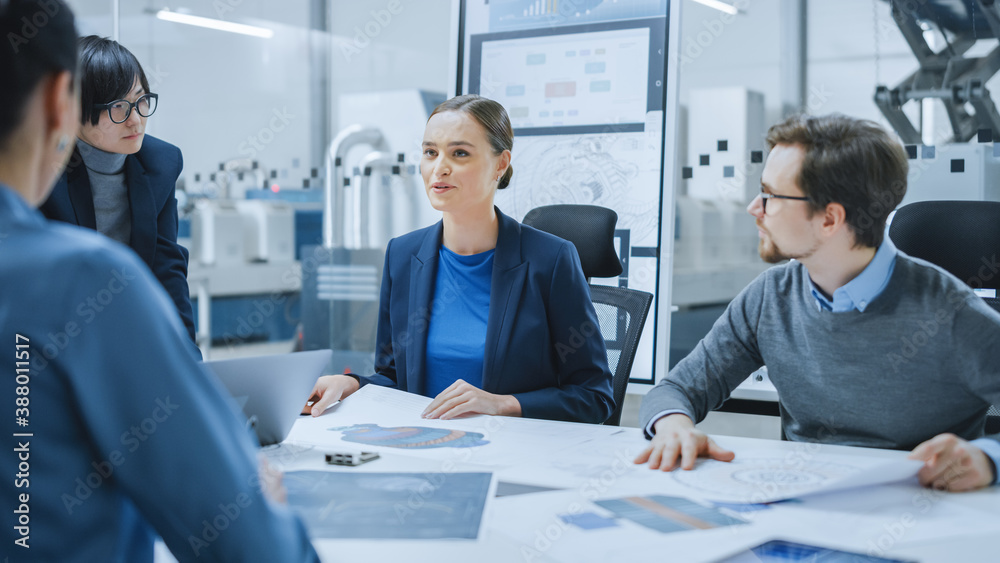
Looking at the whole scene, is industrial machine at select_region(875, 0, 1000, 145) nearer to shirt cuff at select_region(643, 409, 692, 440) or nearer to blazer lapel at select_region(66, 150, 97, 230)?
shirt cuff at select_region(643, 409, 692, 440)

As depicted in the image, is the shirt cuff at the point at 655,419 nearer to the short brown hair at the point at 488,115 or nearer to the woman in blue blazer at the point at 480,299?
the woman in blue blazer at the point at 480,299

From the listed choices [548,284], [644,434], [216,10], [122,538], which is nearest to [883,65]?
[548,284]

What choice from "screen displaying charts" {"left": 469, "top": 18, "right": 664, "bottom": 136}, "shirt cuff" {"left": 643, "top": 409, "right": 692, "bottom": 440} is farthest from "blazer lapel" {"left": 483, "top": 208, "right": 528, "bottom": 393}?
"screen displaying charts" {"left": 469, "top": 18, "right": 664, "bottom": 136}

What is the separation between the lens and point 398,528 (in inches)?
37.6

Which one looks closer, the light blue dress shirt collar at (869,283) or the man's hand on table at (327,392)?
the light blue dress shirt collar at (869,283)

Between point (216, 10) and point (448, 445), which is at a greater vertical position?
point (216, 10)

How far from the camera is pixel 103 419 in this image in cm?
61

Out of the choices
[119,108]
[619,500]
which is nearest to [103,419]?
[619,500]

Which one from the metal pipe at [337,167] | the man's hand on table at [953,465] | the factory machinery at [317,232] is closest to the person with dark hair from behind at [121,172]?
the man's hand on table at [953,465]

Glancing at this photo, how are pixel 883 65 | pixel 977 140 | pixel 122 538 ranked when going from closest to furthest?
1. pixel 122 538
2. pixel 977 140
3. pixel 883 65

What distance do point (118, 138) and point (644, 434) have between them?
1.43 metres

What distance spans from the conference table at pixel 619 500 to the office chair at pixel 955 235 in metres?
0.59

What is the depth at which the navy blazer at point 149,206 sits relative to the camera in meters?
1.95

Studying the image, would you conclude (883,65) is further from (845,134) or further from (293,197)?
(293,197)
